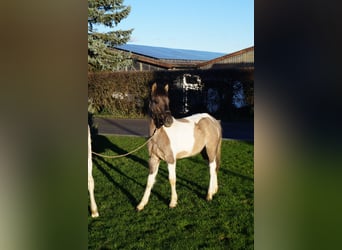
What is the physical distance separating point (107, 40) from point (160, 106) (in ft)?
13.9

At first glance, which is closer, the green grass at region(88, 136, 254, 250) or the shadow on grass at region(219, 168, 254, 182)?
the green grass at region(88, 136, 254, 250)

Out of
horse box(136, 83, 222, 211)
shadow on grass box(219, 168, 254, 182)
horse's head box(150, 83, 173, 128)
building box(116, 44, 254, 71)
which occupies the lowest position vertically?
shadow on grass box(219, 168, 254, 182)

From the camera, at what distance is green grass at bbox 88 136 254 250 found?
2037 mm

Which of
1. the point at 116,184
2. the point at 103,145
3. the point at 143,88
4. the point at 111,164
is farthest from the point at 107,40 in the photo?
the point at 116,184

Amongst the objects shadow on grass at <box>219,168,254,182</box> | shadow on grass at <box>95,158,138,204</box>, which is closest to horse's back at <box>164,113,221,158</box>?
shadow on grass at <box>95,158,138,204</box>

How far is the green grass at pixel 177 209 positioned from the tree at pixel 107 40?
2089 millimetres

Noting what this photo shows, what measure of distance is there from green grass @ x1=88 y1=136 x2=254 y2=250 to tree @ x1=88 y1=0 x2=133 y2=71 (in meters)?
2.09

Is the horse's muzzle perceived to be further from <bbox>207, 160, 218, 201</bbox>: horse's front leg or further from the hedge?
the hedge

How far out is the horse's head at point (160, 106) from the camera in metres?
2.26

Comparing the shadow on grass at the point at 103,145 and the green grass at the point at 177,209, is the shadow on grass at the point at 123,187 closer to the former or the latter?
the green grass at the point at 177,209
